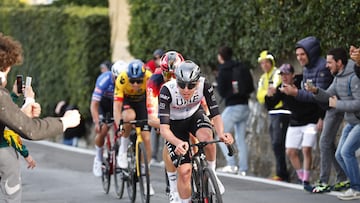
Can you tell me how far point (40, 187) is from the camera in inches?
582

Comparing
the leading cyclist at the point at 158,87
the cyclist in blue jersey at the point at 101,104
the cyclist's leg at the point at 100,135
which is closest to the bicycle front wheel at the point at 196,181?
the leading cyclist at the point at 158,87

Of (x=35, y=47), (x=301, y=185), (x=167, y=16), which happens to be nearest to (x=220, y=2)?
(x=167, y=16)

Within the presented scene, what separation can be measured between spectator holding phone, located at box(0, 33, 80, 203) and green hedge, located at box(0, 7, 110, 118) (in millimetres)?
15683

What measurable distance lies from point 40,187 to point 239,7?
15.7 ft

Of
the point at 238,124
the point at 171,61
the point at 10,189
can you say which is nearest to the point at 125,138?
the point at 171,61

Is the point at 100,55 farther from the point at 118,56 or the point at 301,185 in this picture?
the point at 301,185

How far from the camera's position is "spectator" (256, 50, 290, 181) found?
49.3 feet

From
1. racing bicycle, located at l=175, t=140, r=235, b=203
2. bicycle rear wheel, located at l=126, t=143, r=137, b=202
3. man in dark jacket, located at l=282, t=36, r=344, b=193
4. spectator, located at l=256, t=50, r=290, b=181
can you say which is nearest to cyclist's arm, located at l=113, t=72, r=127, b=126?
bicycle rear wheel, located at l=126, t=143, r=137, b=202

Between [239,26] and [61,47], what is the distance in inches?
361

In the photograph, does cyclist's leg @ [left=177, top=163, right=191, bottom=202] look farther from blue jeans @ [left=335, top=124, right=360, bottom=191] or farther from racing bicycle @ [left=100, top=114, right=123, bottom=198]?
racing bicycle @ [left=100, top=114, right=123, bottom=198]

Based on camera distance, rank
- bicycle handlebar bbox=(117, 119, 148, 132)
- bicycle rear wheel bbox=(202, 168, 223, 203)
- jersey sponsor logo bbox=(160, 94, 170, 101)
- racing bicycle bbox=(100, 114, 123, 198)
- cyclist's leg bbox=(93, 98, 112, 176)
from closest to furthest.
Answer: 1. bicycle rear wheel bbox=(202, 168, 223, 203)
2. jersey sponsor logo bbox=(160, 94, 170, 101)
3. bicycle handlebar bbox=(117, 119, 148, 132)
4. racing bicycle bbox=(100, 114, 123, 198)
5. cyclist's leg bbox=(93, 98, 112, 176)

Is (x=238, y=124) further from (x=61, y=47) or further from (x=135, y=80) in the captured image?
(x=61, y=47)

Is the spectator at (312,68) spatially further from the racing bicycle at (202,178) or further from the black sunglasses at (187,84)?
the black sunglasses at (187,84)

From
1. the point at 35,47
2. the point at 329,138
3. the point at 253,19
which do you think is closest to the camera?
the point at 329,138
